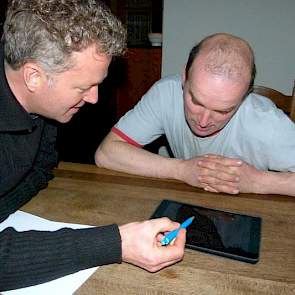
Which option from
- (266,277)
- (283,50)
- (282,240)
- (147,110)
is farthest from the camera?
(283,50)

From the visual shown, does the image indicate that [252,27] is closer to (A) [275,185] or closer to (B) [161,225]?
(A) [275,185]

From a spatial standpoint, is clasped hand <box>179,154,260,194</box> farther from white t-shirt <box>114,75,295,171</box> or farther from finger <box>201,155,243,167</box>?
white t-shirt <box>114,75,295,171</box>

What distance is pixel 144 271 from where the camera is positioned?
741 mm

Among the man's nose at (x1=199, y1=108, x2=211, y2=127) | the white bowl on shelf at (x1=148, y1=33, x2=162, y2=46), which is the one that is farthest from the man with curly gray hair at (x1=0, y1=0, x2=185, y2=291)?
the white bowl on shelf at (x1=148, y1=33, x2=162, y2=46)

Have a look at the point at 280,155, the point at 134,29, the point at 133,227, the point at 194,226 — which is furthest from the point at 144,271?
the point at 134,29

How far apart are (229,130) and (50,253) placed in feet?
2.65

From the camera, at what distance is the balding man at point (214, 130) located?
3.62ft

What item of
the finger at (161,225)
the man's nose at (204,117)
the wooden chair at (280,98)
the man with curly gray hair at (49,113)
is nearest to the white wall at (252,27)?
the wooden chair at (280,98)

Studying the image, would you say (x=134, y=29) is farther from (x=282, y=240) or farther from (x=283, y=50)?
(x=282, y=240)

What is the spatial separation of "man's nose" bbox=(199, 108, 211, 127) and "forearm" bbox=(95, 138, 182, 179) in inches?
5.8

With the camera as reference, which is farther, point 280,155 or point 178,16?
point 178,16

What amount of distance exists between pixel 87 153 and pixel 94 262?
8.39ft

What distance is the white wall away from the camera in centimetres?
241

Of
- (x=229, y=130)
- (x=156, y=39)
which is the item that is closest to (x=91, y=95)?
(x=229, y=130)
